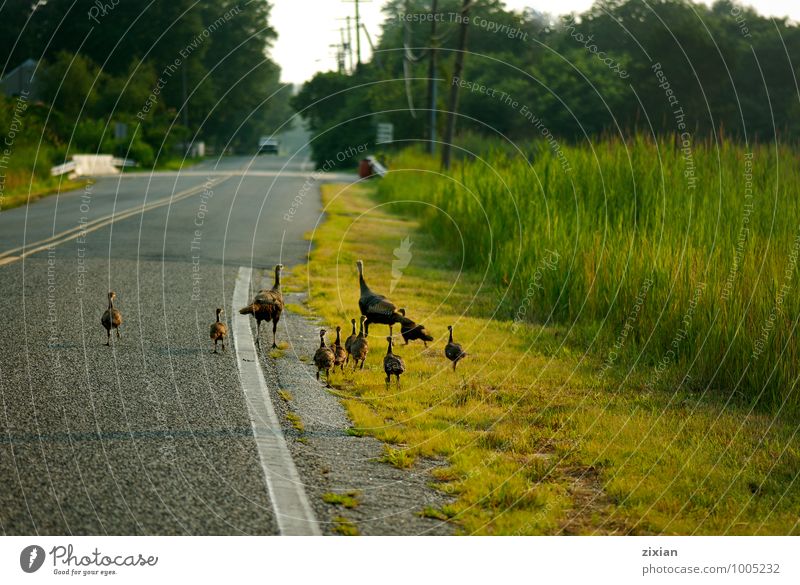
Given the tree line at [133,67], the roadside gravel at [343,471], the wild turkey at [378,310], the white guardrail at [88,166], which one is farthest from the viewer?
the tree line at [133,67]

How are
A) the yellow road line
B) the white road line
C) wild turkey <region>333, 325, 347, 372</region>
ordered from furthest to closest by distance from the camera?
the yellow road line → wild turkey <region>333, 325, 347, 372</region> → the white road line

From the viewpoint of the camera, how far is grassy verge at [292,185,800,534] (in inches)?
230

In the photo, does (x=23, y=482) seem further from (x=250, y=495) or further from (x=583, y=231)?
(x=583, y=231)

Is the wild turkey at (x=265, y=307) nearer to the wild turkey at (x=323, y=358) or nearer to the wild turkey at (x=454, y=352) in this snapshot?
the wild turkey at (x=323, y=358)

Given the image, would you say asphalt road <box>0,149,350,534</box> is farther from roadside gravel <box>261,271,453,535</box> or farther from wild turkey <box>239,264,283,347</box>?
wild turkey <box>239,264,283,347</box>

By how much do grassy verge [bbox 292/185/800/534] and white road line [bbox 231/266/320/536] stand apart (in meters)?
0.67

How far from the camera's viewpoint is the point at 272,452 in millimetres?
6535

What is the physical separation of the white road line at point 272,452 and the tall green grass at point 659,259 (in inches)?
132

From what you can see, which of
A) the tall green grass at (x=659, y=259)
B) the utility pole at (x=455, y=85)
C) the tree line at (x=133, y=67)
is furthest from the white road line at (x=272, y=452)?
the tree line at (x=133, y=67)

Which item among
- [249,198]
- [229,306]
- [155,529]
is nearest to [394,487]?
[155,529]

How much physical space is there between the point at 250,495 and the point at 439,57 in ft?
175

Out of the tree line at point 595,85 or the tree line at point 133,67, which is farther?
the tree line at point 133,67

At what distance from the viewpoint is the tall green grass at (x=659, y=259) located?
8.94 metres

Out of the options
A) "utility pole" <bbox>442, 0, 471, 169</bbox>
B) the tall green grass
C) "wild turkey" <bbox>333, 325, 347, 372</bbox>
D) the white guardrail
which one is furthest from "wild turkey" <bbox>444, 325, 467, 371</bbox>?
the white guardrail
